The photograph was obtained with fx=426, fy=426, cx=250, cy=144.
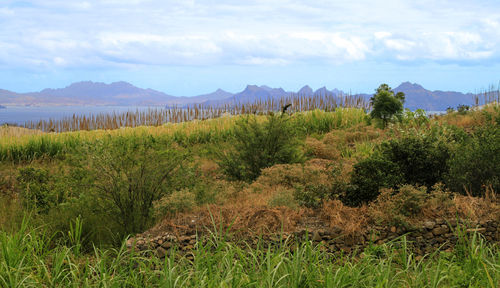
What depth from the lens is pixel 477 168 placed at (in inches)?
223

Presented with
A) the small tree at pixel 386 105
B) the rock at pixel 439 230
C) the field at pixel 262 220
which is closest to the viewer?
the field at pixel 262 220

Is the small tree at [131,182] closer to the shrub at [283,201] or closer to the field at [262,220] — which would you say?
the field at [262,220]

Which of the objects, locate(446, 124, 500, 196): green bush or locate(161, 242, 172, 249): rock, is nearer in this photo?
locate(161, 242, 172, 249): rock

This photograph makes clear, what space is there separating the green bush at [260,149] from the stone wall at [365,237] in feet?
12.5

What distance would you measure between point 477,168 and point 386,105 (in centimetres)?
772

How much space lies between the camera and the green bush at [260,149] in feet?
28.2

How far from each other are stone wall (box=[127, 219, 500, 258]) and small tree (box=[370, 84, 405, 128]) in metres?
8.73

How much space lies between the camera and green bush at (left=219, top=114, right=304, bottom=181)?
8.60 metres

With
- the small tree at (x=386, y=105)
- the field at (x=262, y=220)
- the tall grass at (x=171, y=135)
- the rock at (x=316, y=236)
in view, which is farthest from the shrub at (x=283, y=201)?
the small tree at (x=386, y=105)

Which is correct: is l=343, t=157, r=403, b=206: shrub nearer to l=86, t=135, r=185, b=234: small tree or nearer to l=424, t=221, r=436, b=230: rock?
l=424, t=221, r=436, b=230: rock

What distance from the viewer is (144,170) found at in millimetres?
5789

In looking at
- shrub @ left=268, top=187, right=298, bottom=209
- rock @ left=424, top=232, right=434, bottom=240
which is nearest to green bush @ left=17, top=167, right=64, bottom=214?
shrub @ left=268, top=187, right=298, bottom=209

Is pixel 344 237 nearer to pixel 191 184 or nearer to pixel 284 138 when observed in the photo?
pixel 191 184

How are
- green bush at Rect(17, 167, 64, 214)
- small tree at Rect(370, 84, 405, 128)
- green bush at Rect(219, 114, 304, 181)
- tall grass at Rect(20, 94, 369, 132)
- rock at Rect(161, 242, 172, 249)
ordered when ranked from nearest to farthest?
rock at Rect(161, 242, 172, 249)
green bush at Rect(17, 167, 64, 214)
green bush at Rect(219, 114, 304, 181)
small tree at Rect(370, 84, 405, 128)
tall grass at Rect(20, 94, 369, 132)
